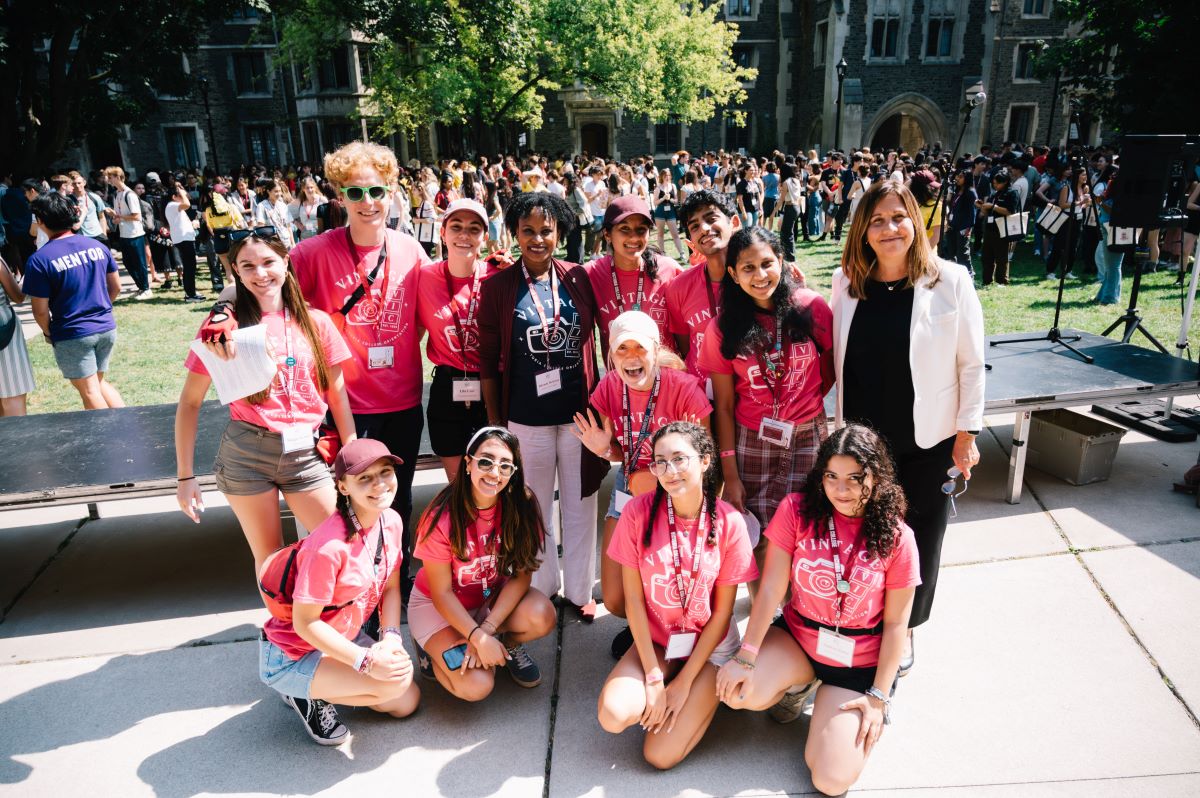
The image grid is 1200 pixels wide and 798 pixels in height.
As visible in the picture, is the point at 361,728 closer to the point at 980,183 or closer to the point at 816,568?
the point at 816,568

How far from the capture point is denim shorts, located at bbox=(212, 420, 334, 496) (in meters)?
3.00

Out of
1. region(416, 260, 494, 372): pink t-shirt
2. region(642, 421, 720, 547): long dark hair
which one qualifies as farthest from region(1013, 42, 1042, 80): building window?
region(642, 421, 720, 547): long dark hair

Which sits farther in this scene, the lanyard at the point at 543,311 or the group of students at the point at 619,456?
the lanyard at the point at 543,311

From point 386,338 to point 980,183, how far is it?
505 inches

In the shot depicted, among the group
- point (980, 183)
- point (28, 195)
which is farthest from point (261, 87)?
point (980, 183)

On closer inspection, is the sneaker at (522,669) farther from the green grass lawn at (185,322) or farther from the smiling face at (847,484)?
the green grass lawn at (185,322)

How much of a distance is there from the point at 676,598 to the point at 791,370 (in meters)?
1.07

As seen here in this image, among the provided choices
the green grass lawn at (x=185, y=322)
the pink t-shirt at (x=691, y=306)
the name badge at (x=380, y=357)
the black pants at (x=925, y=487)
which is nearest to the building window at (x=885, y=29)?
the green grass lawn at (x=185, y=322)

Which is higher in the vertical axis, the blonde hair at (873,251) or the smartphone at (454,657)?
the blonde hair at (873,251)

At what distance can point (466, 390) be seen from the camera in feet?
11.7

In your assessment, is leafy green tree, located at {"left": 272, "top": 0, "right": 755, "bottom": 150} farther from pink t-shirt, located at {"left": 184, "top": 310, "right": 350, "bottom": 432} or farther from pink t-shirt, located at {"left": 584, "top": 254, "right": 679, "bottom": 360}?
pink t-shirt, located at {"left": 184, "top": 310, "right": 350, "bottom": 432}

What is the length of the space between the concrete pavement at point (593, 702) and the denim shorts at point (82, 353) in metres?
1.66

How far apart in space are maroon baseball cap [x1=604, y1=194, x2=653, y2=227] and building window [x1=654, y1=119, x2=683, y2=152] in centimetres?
3440

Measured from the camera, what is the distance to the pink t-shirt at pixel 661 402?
3166 millimetres
